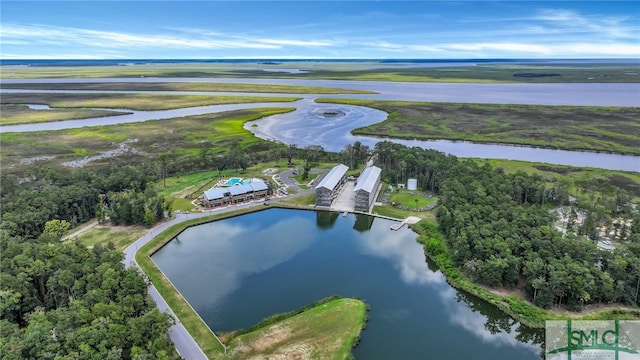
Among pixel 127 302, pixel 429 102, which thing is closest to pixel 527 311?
pixel 127 302

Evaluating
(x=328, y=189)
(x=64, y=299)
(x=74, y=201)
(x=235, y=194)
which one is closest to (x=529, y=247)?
(x=328, y=189)

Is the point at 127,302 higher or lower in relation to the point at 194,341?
higher

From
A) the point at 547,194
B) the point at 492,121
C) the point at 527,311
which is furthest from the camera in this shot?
the point at 492,121

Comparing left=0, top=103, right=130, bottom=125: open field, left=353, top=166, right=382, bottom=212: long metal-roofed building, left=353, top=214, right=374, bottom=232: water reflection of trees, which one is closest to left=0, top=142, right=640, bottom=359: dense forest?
left=353, top=166, right=382, bottom=212: long metal-roofed building

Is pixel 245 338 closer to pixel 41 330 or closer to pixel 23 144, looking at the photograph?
pixel 41 330

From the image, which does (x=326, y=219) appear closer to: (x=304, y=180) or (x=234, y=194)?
(x=234, y=194)

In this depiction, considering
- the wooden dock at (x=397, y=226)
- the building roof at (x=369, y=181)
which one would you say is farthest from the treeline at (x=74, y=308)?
the building roof at (x=369, y=181)

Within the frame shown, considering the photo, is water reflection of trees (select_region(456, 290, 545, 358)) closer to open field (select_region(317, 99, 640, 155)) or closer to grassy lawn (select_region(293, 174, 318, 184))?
grassy lawn (select_region(293, 174, 318, 184))
